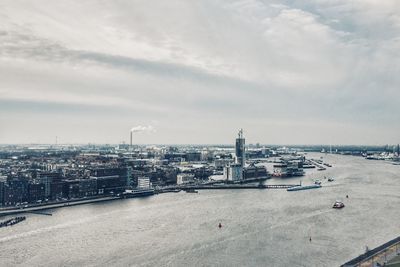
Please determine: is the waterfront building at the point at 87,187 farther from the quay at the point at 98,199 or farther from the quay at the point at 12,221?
the quay at the point at 12,221

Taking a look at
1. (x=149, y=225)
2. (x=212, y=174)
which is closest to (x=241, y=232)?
(x=149, y=225)

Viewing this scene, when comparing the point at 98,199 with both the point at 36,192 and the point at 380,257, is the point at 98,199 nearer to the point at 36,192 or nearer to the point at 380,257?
the point at 36,192

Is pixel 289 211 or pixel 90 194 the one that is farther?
pixel 90 194

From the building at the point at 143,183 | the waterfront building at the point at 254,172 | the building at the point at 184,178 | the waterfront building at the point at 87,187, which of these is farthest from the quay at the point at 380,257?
the waterfront building at the point at 254,172

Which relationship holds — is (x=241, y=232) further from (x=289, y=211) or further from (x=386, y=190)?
(x=386, y=190)

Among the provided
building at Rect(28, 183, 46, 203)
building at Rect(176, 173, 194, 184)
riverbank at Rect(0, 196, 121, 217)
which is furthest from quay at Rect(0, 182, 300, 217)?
building at Rect(176, 173, 194, 184)

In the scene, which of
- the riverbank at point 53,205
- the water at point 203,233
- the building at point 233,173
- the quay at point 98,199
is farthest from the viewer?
the building at point 233,173

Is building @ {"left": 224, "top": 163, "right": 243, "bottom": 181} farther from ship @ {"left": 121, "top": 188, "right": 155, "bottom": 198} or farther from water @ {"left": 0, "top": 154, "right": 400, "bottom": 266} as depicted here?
water @ {"left": 0, "top": 154, "right": 400, "bottom": 266}
